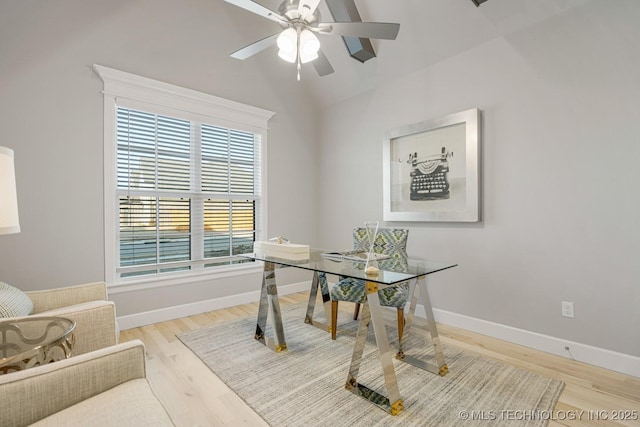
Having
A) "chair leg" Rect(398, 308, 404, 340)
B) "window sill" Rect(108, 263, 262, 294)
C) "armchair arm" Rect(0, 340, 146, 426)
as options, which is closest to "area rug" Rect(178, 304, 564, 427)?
"chair leg" Rect(398, 308, 404, 340)

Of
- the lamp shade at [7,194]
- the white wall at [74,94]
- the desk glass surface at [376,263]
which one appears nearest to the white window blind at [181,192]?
the white wall at [74,94]

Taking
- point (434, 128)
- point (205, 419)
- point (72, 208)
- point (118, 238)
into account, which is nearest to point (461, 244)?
point (434, 128)

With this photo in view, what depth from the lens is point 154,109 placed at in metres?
3.03

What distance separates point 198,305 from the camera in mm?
3322

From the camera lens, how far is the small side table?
1.07m

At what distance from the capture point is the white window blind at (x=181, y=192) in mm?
2955

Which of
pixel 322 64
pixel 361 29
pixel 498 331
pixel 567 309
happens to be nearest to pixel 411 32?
pixel 322 64

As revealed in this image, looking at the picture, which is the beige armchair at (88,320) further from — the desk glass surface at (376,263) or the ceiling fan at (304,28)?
the ceiling fan at (304,28)

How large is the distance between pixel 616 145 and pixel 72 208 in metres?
4.23

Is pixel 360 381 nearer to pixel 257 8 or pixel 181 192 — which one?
pixel 257 8

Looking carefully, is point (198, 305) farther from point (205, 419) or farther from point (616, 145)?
point (616, 145)

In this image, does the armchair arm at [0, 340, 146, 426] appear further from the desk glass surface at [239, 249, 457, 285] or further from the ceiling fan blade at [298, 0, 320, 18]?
the ceiling fan blade at [298, 0, 320, 18]

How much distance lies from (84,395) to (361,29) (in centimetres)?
235

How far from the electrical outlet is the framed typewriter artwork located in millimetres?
888
